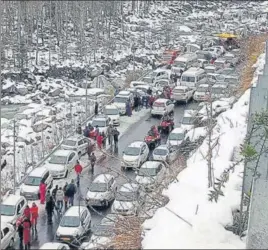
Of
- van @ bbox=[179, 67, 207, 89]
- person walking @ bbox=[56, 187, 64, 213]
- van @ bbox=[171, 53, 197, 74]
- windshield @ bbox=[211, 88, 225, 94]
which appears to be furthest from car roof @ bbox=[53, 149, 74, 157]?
van @ bbox=[171, 53, 197, 74]

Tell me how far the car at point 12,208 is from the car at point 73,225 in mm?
1219

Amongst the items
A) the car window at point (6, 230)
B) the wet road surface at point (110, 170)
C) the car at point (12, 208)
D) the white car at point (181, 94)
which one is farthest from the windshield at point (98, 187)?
the white car at point (181, 94)

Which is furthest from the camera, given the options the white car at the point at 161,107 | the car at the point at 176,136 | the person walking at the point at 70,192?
the white car at the point at 161,107

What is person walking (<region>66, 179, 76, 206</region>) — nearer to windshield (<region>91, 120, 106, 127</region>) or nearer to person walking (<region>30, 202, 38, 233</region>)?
person walking (<region>30, 202, 38, 233</region>)

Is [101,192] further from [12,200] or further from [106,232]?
[106,232]

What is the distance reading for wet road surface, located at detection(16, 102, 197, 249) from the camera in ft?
48.2

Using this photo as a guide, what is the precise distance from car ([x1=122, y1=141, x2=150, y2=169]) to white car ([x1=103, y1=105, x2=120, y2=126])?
397 centimetres

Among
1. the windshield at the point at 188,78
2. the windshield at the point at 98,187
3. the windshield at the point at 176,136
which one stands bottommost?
the windshield at the point at 188,78

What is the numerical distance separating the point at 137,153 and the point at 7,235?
6894 millimetres

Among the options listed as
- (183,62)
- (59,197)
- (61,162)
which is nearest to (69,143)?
(61,162)

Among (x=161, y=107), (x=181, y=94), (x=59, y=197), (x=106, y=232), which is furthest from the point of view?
(x=181, y=94)

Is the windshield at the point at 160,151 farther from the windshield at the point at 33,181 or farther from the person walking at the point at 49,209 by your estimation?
the person walking at the point at 49,209

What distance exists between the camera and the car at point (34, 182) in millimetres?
16984

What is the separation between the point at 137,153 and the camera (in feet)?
66.3
